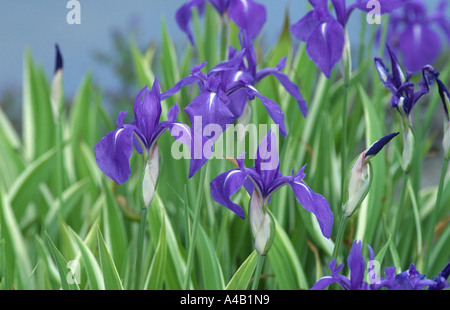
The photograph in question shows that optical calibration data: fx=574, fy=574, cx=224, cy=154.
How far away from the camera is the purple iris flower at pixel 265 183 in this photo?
2.15ft

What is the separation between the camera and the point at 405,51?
1.36 metres

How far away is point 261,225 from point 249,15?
0.48 meters

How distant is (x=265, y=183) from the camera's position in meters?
0.67

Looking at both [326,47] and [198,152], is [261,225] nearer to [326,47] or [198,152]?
[198,152]

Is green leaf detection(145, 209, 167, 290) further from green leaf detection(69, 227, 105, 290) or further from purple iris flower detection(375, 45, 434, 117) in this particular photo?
purple iris flower detection(375, 45, 434, 117)

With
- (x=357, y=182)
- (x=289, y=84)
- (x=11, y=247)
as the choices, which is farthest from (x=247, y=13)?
(x=11, y=247)

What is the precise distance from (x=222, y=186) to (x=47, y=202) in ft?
2.96

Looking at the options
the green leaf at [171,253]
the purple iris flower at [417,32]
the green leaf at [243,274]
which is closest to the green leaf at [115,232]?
the green leaf at [171,253]

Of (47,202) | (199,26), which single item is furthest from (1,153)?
(199,26)

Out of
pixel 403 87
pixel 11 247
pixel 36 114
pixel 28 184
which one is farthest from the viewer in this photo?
pixel 36 114

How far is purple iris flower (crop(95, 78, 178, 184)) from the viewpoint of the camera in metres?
0.65

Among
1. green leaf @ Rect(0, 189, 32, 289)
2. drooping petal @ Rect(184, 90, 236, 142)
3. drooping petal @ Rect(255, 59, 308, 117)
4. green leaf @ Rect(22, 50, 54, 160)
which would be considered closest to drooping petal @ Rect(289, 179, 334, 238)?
drooping petal @ Rect(184, 90, 236, 142)

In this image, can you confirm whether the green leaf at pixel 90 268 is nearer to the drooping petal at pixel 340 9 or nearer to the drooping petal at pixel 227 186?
the drooping petal at pixel 227 186
